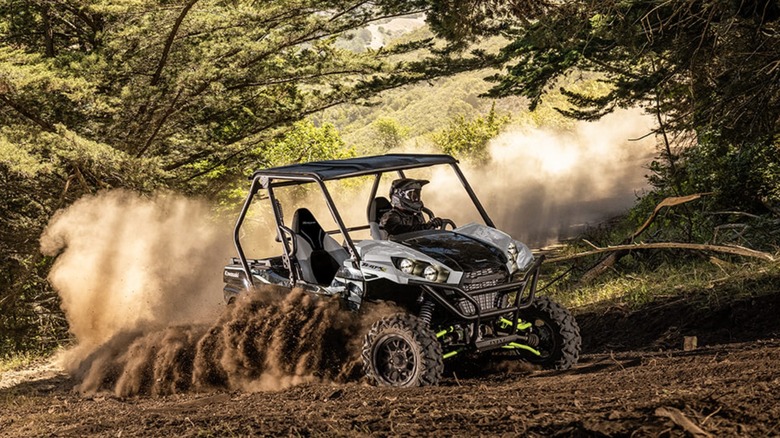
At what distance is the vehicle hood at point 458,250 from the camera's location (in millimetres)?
8508

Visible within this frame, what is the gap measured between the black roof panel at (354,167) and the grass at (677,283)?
14.1 feet

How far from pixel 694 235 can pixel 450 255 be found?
30.6ft

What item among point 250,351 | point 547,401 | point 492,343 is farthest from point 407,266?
point 547,401

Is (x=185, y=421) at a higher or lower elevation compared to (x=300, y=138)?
lower

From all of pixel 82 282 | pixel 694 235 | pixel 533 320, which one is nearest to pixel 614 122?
pixel 694 235

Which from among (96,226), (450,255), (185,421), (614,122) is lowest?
(185,421)

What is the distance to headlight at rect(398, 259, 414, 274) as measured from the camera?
8.40 m

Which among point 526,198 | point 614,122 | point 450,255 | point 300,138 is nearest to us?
point 450,255

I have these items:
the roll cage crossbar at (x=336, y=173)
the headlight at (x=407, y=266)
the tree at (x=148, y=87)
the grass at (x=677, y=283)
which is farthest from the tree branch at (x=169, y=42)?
the headlight at (x=407, y=266)

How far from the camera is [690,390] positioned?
6.14 meters

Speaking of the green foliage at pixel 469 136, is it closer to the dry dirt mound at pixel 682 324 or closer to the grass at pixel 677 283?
the grass at pixel 677 283

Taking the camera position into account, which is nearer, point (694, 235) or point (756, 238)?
point (756, 238)

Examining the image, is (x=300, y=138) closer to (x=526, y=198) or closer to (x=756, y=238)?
(x=526, y=198)

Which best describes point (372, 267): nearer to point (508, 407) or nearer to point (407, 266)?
point (407, 266)
